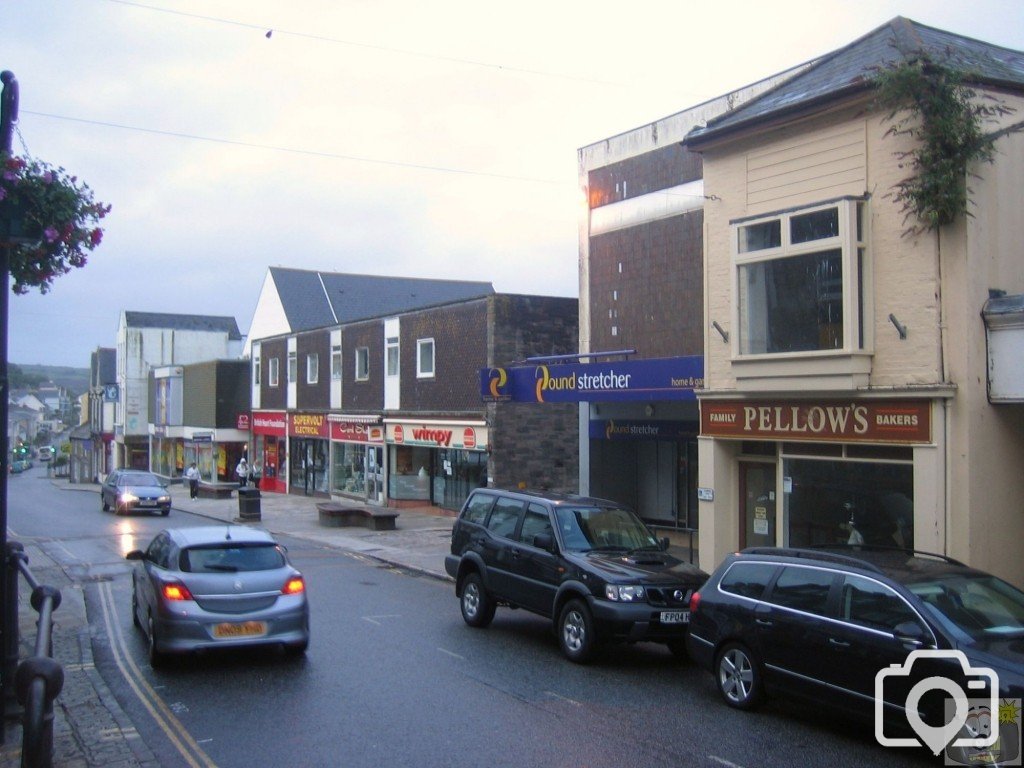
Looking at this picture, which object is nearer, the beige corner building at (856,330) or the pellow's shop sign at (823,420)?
the beige corner building at (856,330)

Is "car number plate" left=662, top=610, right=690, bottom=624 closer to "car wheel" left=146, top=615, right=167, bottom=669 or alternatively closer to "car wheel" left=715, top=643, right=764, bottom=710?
"car wheel" left=715, top=643, right=764, bottom=710

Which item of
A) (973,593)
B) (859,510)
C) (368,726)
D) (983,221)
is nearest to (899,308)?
(983,221)

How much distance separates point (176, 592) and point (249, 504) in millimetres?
20439

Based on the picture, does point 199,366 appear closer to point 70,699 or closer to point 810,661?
point 70,699

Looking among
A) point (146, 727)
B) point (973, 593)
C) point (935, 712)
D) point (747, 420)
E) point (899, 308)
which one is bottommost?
point (146, 727)

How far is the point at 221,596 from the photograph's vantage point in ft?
33.5

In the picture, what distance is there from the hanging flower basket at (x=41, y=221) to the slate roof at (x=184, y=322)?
64.8 metres

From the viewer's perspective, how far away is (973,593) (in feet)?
25.8

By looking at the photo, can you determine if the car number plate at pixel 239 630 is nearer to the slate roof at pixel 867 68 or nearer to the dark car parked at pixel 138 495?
the slate roof at pixel 867 68

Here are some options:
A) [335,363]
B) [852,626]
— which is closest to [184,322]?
[335,363]

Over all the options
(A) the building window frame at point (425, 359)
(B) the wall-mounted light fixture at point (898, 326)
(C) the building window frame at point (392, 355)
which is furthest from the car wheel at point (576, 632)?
(C) the building window frame at point (392, 355)

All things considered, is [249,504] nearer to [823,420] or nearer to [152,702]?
[823,420]

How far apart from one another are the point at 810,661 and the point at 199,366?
4870cm

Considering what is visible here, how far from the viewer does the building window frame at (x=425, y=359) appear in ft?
96.3
